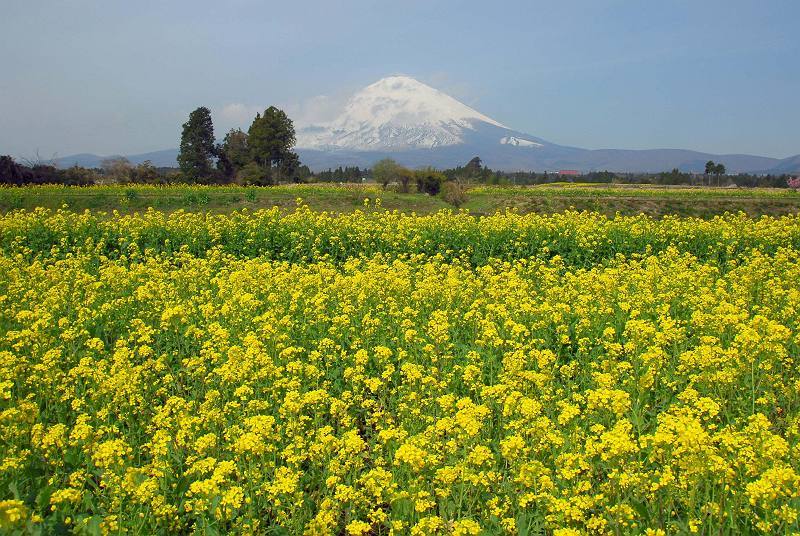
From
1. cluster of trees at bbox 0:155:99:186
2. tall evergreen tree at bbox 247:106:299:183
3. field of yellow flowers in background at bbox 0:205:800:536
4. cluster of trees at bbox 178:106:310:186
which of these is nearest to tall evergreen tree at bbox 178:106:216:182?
cluster of trees at bbox 178:106:310:186

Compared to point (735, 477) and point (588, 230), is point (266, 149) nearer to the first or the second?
point (588, 230)

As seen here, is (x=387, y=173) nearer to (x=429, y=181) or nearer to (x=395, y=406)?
(x=429, y=181)

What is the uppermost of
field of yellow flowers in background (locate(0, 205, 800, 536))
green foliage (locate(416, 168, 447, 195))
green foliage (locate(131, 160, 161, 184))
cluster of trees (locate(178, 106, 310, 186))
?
cluster of trees (locate(178, 106, 310, 186))

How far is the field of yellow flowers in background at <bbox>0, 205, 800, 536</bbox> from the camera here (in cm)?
407

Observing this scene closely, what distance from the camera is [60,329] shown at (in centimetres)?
827

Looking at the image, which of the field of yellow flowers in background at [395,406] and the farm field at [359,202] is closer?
the field of yellow flowers in background at [395,406]

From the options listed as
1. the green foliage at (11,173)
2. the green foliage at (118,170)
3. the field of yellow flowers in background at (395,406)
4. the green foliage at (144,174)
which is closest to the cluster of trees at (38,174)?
the green foliage at (11,173)

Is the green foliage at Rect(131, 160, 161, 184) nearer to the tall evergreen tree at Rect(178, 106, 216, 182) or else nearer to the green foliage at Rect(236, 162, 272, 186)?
the green foliage at Rect(236, 162, 272, 186)

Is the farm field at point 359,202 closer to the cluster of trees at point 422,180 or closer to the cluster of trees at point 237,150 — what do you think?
the cluster of trees at point 422,180

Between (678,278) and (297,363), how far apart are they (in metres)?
7.52

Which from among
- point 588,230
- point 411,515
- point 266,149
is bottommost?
point 411,515

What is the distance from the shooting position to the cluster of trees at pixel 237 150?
60.2 m

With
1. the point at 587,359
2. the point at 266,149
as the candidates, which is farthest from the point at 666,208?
the point at 266,149

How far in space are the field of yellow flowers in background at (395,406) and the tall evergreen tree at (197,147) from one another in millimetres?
54428
